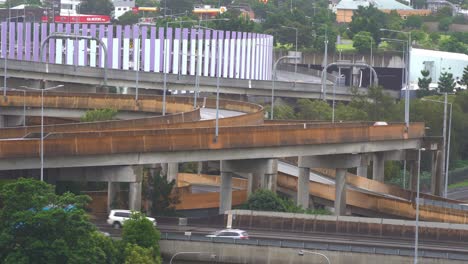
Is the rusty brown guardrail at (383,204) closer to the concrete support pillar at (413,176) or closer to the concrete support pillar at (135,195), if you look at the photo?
the concrete support pillar at (413,176)

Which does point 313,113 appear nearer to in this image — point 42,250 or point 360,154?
point 360,154

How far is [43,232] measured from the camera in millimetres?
74188

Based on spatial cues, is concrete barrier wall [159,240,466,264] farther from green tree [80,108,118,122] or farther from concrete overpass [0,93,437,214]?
green tree [80,108,118,122]

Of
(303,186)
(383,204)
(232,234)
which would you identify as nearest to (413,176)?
(303,186)

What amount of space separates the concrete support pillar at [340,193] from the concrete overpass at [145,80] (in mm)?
53470

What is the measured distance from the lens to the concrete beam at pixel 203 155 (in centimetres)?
9688

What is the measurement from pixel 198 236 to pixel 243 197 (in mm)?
30589

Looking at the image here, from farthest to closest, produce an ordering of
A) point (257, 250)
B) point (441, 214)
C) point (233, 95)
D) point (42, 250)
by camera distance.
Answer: point (233, 95), point (441, 214), point (257, 250), point (42, 250)

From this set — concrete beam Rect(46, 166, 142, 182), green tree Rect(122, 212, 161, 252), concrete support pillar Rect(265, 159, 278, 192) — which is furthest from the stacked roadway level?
green tree Rect(122, 212, 161, 252)

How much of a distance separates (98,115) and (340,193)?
24.2 metres

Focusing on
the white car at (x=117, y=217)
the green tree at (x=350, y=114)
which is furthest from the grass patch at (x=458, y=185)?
the white car at (x=117, y=217)

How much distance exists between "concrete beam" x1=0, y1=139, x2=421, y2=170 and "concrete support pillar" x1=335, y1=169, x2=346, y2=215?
1605mm

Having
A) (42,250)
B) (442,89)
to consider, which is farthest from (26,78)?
(42,250)

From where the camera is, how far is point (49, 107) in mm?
138125
